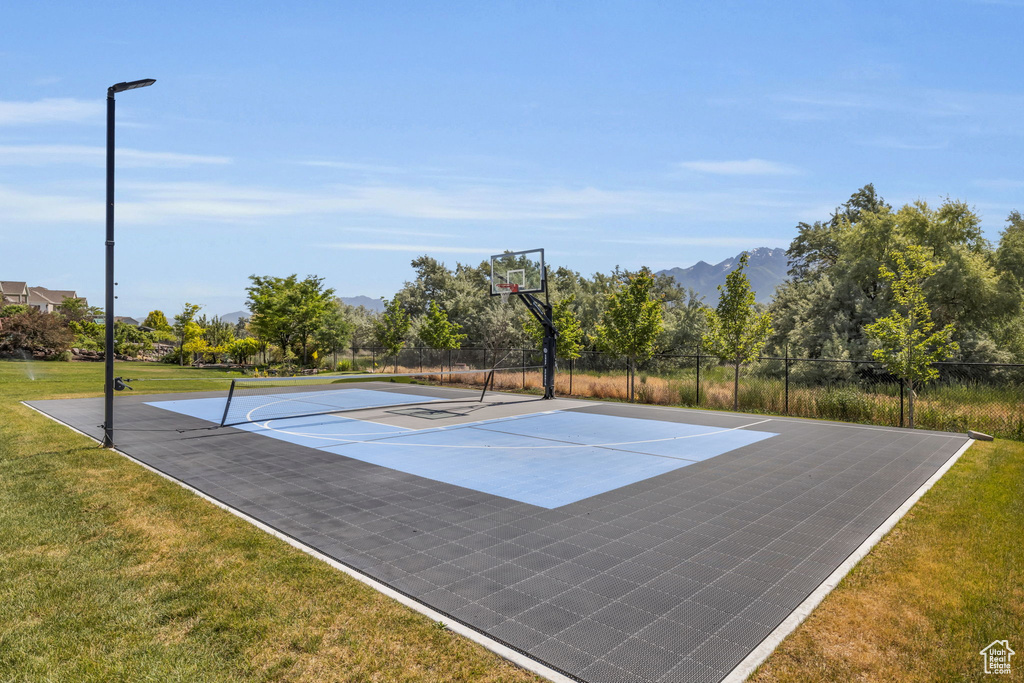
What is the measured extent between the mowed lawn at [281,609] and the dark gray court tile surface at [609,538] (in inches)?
14.4

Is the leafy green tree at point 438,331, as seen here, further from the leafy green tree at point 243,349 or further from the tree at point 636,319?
the leafy green tree at point 243,349

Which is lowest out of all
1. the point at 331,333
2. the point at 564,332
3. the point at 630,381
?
the point at 630,381

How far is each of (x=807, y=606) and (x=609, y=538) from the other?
209cm

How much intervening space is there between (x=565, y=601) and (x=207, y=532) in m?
4.10

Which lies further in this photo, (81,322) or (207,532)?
(81,322)

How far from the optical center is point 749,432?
13789 millimetres

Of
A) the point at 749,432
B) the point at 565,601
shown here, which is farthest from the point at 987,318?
the point at 565,601

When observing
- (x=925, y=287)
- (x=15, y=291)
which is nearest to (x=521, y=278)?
(x=925, y=287)

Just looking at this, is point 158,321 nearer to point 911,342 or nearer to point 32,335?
point 32,335

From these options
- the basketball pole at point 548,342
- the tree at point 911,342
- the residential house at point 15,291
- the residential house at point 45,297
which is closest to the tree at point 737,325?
the tree at point 911,342

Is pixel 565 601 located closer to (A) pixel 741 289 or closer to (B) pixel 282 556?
(B) pixel 282 556

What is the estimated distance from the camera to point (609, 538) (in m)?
6.36

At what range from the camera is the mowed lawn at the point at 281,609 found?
3.83m

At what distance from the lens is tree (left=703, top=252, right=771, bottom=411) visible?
18781 millimetres
